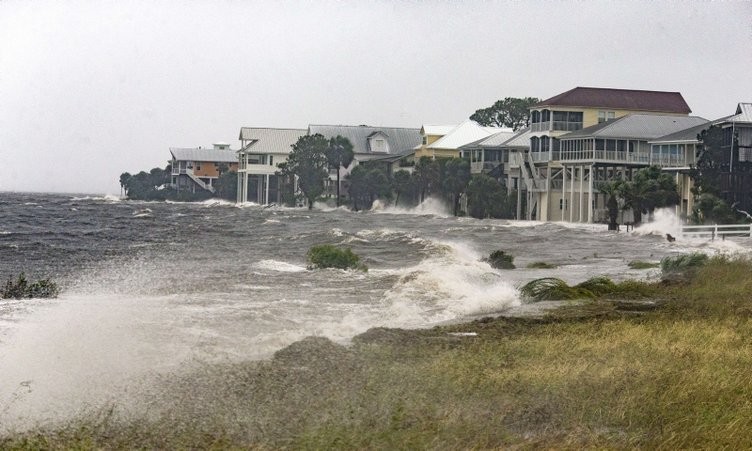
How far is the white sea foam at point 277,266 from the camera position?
3816cm

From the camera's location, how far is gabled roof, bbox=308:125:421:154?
149000mm

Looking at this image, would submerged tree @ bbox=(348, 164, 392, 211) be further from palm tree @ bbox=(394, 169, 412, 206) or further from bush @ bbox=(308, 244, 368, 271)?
bush @ bbox=(308, 244, 368, 271)

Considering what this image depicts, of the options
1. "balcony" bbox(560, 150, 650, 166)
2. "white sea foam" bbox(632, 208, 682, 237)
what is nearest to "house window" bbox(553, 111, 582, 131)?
"balcony" bbox(560, 150, 650, 166)

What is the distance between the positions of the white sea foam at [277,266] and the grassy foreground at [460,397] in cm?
1854

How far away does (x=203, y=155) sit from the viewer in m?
173

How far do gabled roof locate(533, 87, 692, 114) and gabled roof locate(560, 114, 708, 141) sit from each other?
4.76m

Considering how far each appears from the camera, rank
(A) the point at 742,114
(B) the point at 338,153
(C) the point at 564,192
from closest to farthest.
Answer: (A) the point at 742,114
(C) the point at 564,192
(B) the point at 338,153

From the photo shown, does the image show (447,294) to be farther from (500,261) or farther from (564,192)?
(564,192)

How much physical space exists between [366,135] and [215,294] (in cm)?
12333

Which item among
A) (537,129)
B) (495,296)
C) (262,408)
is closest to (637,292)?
(495,296)

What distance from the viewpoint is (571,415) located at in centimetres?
1312

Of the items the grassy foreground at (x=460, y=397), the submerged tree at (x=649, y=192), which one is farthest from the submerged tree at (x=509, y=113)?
the grassy foreground at (x=460, y=397)

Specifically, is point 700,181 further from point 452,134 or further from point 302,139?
point 302,139

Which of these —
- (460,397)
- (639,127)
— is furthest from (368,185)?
(460,397)
